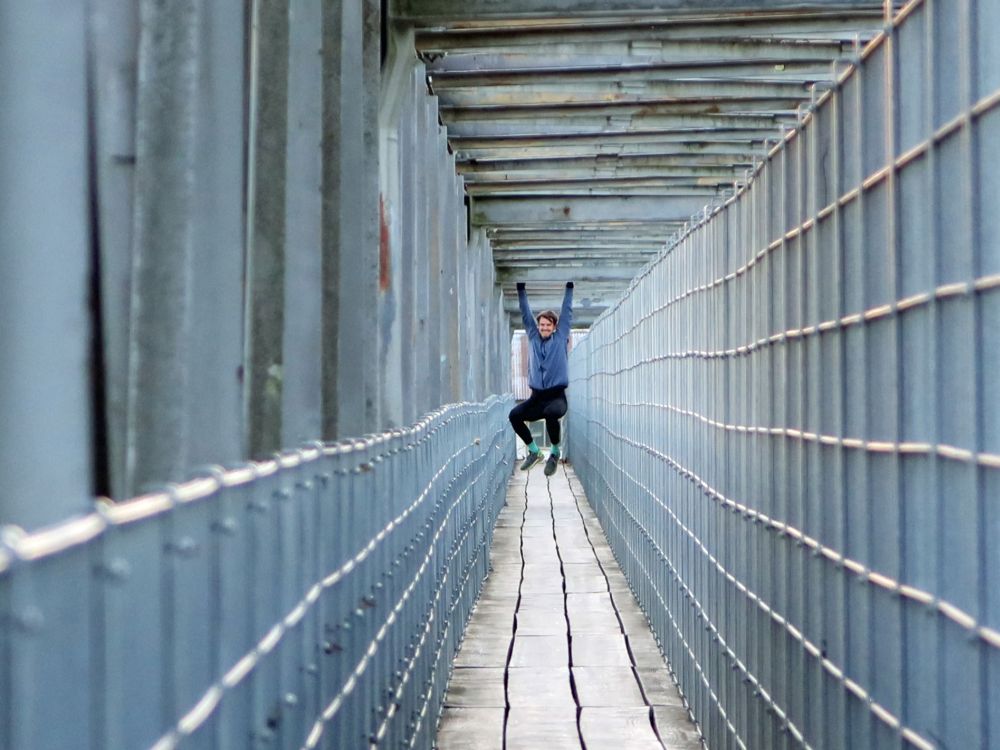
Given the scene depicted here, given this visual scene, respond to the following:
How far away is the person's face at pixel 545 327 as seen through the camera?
15.5 metres

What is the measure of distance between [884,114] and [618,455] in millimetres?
9923

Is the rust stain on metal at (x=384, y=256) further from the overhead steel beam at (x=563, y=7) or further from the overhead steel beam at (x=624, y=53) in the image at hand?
the overhead steel beam at (x=624, y=53)

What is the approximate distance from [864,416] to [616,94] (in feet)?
24.4

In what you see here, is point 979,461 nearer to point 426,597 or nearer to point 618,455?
point 426,597

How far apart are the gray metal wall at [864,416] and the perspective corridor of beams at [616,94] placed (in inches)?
15.4

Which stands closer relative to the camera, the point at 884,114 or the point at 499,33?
the point at 884,114

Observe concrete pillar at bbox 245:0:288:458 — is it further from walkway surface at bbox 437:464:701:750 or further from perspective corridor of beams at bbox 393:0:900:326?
walkway surface at bbox 437:464:701:750

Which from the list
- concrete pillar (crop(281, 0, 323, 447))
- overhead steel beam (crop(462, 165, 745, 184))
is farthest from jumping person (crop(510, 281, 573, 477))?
concrete pillar (crop(281, 0, 323, 447))

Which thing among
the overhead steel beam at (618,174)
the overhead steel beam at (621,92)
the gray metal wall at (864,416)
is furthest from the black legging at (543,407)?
the gray metal wall at (864,416)

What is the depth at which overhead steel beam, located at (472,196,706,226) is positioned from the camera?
640 inches

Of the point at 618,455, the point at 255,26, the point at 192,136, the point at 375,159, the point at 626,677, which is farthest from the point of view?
the point at 618,455

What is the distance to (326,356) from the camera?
5.18m

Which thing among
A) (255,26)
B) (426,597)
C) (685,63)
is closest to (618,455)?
(685,63)

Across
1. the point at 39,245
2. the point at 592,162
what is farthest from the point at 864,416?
the point at 592,162
